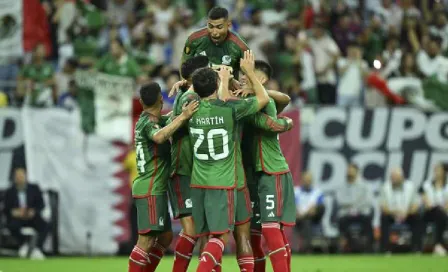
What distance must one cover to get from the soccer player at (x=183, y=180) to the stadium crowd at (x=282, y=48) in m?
8.24

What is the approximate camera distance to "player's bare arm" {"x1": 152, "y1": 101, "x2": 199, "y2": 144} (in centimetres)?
1346

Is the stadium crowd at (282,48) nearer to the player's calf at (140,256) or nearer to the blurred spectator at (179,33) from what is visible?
the blurred spectator at (179,33)

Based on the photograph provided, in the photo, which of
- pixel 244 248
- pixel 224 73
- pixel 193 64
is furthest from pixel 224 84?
pixel 244 248

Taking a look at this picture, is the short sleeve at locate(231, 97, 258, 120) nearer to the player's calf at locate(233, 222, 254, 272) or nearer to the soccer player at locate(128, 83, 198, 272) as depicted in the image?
the soccer player at locate(128, 83, 198, 272)

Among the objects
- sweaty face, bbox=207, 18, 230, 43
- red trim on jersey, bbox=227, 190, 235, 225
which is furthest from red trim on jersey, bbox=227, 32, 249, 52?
red trim on jersey, bbox=227, 190, 235, 225

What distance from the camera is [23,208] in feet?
72.3

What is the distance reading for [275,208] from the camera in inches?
549

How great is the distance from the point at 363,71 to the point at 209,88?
34.8 feet

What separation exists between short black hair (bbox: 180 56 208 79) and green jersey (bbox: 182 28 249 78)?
0.39 metres

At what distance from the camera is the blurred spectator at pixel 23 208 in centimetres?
2195

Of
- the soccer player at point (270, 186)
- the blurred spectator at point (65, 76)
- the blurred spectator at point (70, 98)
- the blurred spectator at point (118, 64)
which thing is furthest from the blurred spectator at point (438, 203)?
the soccer player at point (270, 186)

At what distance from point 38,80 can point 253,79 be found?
1046 cm

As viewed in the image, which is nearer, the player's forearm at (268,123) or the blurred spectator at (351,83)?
the player's forearm at (268,123)

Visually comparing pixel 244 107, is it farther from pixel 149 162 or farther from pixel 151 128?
pixel 149 162
